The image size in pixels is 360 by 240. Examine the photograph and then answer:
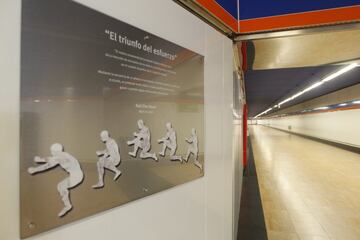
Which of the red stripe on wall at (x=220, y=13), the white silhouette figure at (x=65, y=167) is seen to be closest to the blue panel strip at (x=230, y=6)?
the red stripe on wall at (x=220, y=13)

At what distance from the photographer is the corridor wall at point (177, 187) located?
0.70 meters

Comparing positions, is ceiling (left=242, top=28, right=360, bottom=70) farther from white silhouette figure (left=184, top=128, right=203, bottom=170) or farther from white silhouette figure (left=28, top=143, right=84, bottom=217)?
white silhouette figure (left=28, top=143, right=84, bottom=217)

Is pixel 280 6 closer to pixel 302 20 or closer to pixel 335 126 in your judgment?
pixel 302 20

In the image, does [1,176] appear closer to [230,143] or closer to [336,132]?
[230,143]

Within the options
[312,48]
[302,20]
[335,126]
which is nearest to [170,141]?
[302,20]

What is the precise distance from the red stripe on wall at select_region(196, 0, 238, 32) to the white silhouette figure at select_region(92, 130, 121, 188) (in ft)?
3.43

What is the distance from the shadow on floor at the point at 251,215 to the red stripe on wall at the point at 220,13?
2775 mm

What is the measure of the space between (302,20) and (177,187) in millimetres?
1647

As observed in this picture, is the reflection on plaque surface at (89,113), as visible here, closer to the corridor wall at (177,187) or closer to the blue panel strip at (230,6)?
the corridor wall at (177,187)

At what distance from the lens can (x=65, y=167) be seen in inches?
31.4

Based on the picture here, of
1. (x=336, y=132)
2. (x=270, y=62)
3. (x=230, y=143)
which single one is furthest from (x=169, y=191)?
(x=336, y=132)

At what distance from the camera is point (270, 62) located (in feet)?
11.0

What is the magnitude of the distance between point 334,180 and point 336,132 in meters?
8.52

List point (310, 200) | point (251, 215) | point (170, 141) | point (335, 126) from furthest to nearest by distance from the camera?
point (335, 126) < point (310, 200) < point (251, 215) < point (170, 141)
